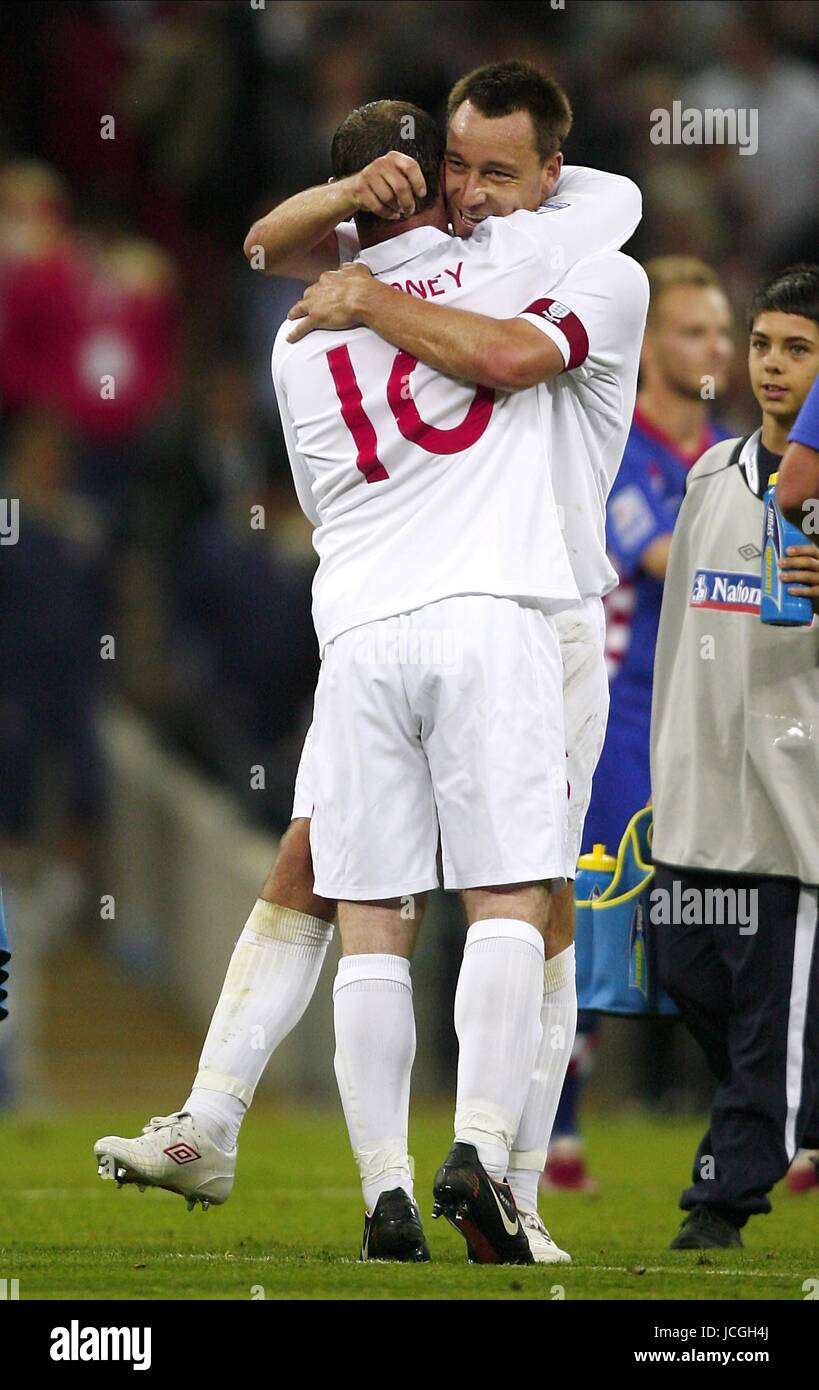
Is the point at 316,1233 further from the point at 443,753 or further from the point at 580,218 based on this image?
the point at 580,218

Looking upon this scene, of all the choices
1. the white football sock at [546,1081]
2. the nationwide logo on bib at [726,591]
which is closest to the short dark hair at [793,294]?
the nationwide logo on bib at [726,591]

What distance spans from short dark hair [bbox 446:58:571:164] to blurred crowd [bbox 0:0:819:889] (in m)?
4.82

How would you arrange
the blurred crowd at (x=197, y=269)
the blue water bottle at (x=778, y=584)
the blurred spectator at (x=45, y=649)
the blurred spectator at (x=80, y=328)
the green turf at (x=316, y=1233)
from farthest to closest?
the blurred spectator at (x=80, y=328), the blurred crowd at (x=197, y=269), the blurred spectator at (x=45, y=649), the blue water bottle at (x=778, y=584), the green turf at (x=316, y=1233)

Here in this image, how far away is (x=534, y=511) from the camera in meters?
Answer: 3.64

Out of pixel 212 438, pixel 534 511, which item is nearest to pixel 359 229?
pixel 534 511

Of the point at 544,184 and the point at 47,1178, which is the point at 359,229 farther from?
the point at 47,1178

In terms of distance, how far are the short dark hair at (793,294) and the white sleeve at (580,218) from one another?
62cm

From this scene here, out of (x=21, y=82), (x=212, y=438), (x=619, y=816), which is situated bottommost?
(x=619, y=816)

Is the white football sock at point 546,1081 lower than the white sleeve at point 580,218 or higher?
lower

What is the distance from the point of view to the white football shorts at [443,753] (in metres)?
3.51

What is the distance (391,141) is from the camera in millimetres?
3760

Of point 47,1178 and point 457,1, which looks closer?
point 47,1178

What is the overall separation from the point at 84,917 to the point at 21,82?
13.8 feet

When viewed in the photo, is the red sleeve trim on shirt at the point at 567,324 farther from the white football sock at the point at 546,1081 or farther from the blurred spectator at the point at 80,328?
the blurred spectator at the point at 80,328
